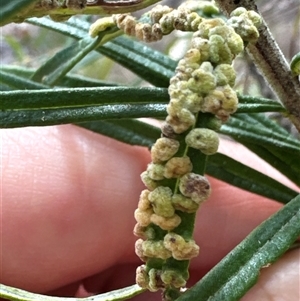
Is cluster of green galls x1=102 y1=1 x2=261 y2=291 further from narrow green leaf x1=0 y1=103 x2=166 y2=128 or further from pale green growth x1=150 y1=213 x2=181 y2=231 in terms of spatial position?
narrow green leaf x1=0 y1=103 x2=166 y2=128

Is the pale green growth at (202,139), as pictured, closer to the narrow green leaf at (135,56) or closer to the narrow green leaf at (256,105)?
the narrow green leaf at (256,105)

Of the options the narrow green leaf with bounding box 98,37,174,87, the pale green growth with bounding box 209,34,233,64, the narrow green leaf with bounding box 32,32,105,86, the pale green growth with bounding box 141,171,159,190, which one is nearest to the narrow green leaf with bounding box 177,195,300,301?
the pale green growth with bounding box 141,171,159,190

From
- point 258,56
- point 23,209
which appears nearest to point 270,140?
point 258,56

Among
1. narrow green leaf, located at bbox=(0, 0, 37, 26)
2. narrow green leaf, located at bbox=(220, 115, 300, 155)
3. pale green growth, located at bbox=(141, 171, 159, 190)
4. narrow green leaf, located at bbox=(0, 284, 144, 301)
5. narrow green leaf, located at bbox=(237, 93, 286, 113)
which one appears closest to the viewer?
narrow green leaf, located at bbox=(0, 0, 37, 26)

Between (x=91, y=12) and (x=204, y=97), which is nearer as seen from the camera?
(x=204, y=97)

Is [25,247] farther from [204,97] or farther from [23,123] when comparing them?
[204,97]

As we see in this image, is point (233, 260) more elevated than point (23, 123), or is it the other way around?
point (23, 123)

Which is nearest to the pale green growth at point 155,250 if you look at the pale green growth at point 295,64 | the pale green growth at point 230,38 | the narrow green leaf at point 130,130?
the pale green growth at point 230,38
